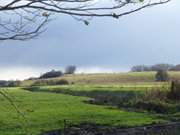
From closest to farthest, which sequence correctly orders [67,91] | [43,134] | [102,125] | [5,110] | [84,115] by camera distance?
1. [43,134]
2. [102,125]
3. [84,115]
4. [5,110]
5. [67,91]

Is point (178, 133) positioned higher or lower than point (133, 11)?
lower

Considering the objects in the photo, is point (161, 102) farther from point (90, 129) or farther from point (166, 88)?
point (90, 129)

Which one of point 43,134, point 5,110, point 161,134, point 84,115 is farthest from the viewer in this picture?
point 5,110

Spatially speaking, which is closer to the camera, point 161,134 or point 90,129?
point 161,134

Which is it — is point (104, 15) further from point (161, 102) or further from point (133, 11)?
point (161, 102)

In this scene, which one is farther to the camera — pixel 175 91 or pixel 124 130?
pixel 175 91

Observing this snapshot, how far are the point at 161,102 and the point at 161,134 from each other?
21.9 meters

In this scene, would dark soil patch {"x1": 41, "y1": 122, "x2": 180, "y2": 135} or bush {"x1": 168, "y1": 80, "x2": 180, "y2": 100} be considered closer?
dark soil patch {"x1": 41, "y1": 122, "x2": 180, "y2": 135}

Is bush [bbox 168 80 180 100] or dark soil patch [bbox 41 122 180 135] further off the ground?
bush [bbox 168 80 180 100]

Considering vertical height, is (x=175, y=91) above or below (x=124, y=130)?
above

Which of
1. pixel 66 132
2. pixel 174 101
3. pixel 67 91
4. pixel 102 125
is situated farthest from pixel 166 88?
pixel 66 132

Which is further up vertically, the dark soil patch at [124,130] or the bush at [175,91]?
the bush at [175,91]

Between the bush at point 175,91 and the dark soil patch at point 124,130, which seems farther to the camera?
the bush at point 175,91

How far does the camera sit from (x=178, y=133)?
21.9 meters
